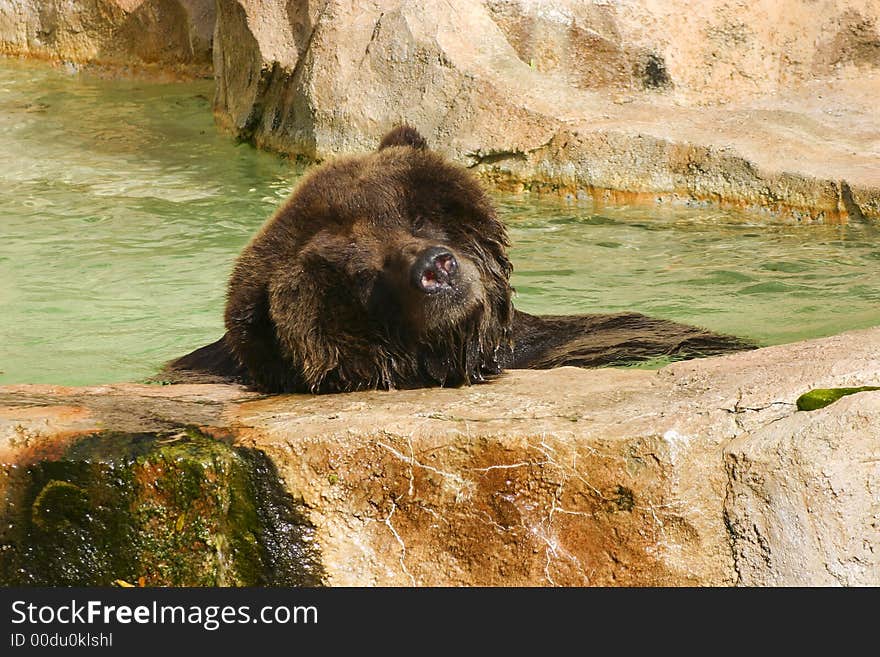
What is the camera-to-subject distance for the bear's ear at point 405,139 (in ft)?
19.8

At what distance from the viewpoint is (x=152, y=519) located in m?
3.99

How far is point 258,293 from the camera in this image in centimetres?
543

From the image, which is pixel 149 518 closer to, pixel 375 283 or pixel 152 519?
pixel 152 519

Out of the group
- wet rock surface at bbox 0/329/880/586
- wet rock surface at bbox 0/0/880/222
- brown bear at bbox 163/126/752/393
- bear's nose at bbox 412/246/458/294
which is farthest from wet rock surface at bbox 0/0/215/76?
wet rock surface at bbox 0/329/880/586

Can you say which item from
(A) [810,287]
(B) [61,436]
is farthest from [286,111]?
(B) [61,436]

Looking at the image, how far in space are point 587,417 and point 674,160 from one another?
6558 mm

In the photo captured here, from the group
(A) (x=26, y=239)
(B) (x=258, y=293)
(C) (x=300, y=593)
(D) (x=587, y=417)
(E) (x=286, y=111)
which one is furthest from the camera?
(E) (x=286, y=111)

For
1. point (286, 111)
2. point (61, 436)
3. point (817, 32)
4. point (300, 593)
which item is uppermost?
point (817, 32)

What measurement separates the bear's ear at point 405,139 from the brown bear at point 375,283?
0.08 meters

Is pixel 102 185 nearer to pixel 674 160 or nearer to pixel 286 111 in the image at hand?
pixel 286 111

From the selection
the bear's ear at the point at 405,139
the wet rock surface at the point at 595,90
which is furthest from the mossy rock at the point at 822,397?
the wet rock surface at the point at 595,90

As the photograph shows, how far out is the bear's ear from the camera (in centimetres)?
602

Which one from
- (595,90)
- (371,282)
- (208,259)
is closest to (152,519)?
(371,282)

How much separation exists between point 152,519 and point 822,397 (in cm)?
224
